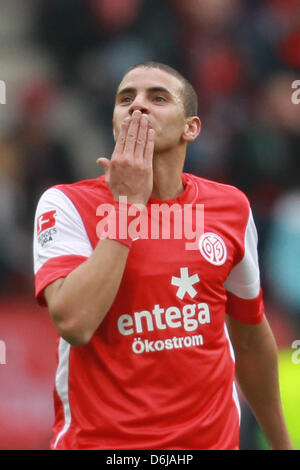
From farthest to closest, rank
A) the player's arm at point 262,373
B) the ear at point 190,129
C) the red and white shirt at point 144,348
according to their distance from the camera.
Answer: the player's arm at point 262,373 → the ear at point 190,129 → the red and white shirt at point 144,348

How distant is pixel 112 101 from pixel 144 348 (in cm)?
534

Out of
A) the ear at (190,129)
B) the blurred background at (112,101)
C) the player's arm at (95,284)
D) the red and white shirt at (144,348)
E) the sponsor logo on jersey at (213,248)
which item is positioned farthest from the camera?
the blurred background at (112,101)

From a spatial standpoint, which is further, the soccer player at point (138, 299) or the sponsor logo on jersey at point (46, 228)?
the sponsor logo on jersey at point (46, 228)

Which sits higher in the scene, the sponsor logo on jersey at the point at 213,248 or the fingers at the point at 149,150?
the fingers at the point at 149,150

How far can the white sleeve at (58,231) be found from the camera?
312cm

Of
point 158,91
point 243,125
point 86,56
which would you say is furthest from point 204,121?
point 158,91

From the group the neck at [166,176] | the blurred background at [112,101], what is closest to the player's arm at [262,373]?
the neck at [166,176]

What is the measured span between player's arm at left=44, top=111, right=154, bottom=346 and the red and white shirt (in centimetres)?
10

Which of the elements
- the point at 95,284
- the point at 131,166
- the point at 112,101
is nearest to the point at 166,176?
the point at 131,166

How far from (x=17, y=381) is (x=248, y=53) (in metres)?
4.31

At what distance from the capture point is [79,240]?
3160 millimetres

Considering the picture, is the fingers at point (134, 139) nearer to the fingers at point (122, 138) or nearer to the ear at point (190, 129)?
the fingers at point (122, 138)

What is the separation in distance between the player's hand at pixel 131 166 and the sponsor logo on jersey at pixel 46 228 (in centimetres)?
28

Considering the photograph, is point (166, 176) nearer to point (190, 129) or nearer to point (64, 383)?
point (190, 129)
